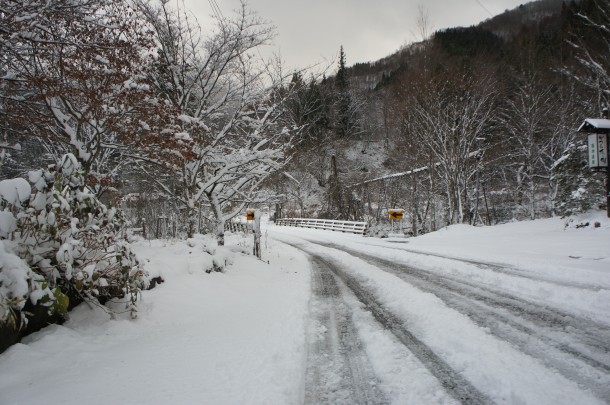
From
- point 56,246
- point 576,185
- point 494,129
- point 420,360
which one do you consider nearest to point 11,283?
point 56,246

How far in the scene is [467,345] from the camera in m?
3.32

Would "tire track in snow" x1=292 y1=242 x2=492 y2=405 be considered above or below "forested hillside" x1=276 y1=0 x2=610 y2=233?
below

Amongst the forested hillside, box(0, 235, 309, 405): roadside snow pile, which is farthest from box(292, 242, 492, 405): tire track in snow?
the forested hillside

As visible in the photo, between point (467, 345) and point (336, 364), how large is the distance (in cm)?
140

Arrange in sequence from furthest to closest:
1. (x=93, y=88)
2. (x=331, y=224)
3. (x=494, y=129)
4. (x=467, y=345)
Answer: (x=494, y=129) < (x=331, y=224) < (x=93, y=88) < (x=467, y=345)

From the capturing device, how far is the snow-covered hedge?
289cm

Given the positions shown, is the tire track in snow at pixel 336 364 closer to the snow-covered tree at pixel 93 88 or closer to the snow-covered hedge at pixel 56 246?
the snow-covered hedge at pixel 56 246

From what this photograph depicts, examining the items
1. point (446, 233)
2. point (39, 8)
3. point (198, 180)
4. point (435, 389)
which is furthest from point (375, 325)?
point (446, 233)

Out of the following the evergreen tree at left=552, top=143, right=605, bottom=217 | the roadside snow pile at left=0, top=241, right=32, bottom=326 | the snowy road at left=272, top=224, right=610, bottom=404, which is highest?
the evergreen tree at left=552, top=143, right=605, bottom=217

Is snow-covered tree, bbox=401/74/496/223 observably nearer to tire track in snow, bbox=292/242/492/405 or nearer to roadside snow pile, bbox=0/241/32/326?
tire track in snow, bbox=292/242/492/405

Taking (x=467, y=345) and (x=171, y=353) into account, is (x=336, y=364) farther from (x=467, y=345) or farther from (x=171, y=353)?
(x=171, y=353)

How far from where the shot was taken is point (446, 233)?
1459 cm

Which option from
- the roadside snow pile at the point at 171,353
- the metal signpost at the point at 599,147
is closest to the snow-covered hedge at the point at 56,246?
the roadside snow pile at the point at 171,353

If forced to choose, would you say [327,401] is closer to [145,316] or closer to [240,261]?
[145,316]
